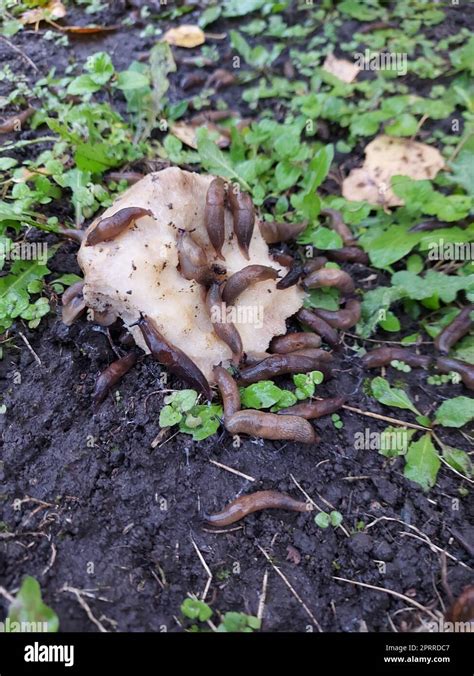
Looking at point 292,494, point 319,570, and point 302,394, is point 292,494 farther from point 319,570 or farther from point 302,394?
point 302,394

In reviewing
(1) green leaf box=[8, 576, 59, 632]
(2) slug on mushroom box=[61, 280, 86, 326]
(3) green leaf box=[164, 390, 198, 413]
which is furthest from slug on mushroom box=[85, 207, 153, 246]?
(1) green leaf box=[8, 576, 59, 632]

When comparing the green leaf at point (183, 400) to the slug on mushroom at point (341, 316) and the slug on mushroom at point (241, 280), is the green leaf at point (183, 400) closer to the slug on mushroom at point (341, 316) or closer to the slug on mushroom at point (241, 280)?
the slug on mushroom at point (241, 280)

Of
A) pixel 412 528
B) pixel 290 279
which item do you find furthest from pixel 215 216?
pixel 412 528

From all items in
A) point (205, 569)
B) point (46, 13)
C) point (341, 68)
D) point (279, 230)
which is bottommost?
point (205, 569)

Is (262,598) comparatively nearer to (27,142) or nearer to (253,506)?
(253,506)

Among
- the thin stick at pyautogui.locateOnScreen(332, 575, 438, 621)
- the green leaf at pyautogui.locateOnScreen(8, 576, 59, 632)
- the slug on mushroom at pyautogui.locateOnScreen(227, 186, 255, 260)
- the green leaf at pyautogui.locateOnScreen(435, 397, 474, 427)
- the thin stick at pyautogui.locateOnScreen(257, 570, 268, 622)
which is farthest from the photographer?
the slug on mushroom at pyautogui.locateOnScreen(227, 186, 255, 260)

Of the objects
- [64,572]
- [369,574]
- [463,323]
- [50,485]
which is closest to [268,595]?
[369,574]

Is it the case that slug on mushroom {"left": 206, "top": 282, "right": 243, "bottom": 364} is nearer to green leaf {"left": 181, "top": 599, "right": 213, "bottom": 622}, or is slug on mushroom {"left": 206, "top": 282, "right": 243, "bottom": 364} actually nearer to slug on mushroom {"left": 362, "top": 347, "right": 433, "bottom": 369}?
slug on mushroom {"left": 362, "top": 347, "right": 433, "bottom": 369}
